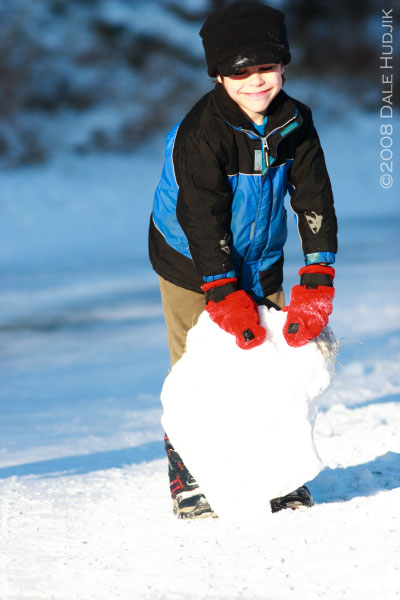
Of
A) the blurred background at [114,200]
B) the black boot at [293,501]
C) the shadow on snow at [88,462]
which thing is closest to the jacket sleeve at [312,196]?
the black boot at [293,501]

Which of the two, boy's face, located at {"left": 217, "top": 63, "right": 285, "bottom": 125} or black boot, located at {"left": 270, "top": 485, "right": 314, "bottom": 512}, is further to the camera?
black boot, located at {"left": 270, "top": 485, "right": 314, "bottom": 512}

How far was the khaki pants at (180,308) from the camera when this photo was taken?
2.70 metres

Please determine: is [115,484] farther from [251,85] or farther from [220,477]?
[251,85]

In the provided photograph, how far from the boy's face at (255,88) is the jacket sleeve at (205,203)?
14 cm

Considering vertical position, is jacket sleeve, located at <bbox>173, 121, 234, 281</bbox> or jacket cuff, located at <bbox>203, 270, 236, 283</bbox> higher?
jacket sleeve, located at <bbox>173, 121, 234, 281</bbox>

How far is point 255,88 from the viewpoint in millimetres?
2348

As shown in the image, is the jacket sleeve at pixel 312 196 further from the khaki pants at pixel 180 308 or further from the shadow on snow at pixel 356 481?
the shadow on snow at pixel 356 481

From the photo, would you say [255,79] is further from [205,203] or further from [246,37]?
[205,203]

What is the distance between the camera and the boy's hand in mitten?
234 cm

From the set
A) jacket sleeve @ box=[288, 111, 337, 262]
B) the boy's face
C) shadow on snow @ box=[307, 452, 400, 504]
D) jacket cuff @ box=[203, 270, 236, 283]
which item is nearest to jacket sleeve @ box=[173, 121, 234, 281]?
jacket cuff @ box=[203, 270, 236, 283]

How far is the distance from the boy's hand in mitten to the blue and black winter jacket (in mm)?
38

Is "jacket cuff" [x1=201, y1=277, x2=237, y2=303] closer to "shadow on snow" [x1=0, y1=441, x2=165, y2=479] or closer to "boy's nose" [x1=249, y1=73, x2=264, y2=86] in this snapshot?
"boy's nose" [x1=249, y1=73, x2=264, y2=86]

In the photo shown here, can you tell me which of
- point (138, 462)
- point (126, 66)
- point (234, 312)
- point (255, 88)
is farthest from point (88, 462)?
point (126, 66)

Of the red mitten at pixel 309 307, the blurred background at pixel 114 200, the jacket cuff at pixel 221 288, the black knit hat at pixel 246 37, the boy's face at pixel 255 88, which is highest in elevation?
the black knit hat at pixel 246 37
